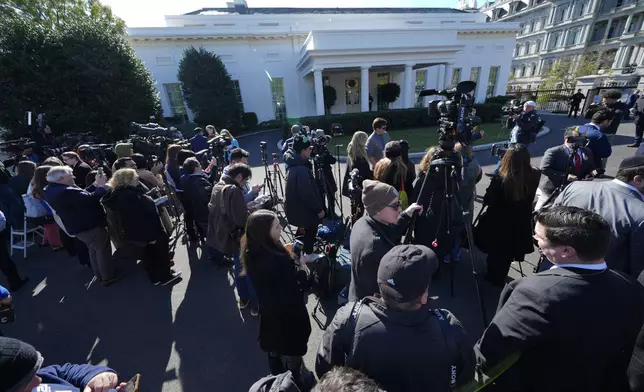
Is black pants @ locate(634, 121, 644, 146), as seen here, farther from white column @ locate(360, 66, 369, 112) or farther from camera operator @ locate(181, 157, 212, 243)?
camera operator @ locate(181, 157, 212, 243)

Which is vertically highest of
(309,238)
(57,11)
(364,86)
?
(57,11)

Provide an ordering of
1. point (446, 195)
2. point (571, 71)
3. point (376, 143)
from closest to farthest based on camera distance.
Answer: point (446, 195) → point (376, 143) → point (571, 71)

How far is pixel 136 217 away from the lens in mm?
3613

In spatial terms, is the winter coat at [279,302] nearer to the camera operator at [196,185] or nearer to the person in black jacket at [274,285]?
the person in black jacket at [274,285]

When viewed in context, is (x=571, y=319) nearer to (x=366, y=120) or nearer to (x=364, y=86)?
(x=366, y=120)

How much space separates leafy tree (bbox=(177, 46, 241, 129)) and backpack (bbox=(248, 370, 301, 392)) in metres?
20.0

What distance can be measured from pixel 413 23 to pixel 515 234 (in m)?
32.4

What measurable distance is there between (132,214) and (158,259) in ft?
2.94

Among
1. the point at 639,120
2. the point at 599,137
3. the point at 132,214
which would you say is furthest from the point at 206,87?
the point at 639,120

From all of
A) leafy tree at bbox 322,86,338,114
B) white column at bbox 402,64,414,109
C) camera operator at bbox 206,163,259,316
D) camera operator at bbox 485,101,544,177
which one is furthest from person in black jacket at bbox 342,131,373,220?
leafy tree at bbox 322,86,338,114

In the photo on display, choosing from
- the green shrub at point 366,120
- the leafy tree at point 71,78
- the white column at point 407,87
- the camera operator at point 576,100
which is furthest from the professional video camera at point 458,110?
the camera operator at point 576,100

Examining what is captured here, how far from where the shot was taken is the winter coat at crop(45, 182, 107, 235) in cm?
345

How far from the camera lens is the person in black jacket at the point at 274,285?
211cm

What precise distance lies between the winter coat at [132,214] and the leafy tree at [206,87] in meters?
16.6
